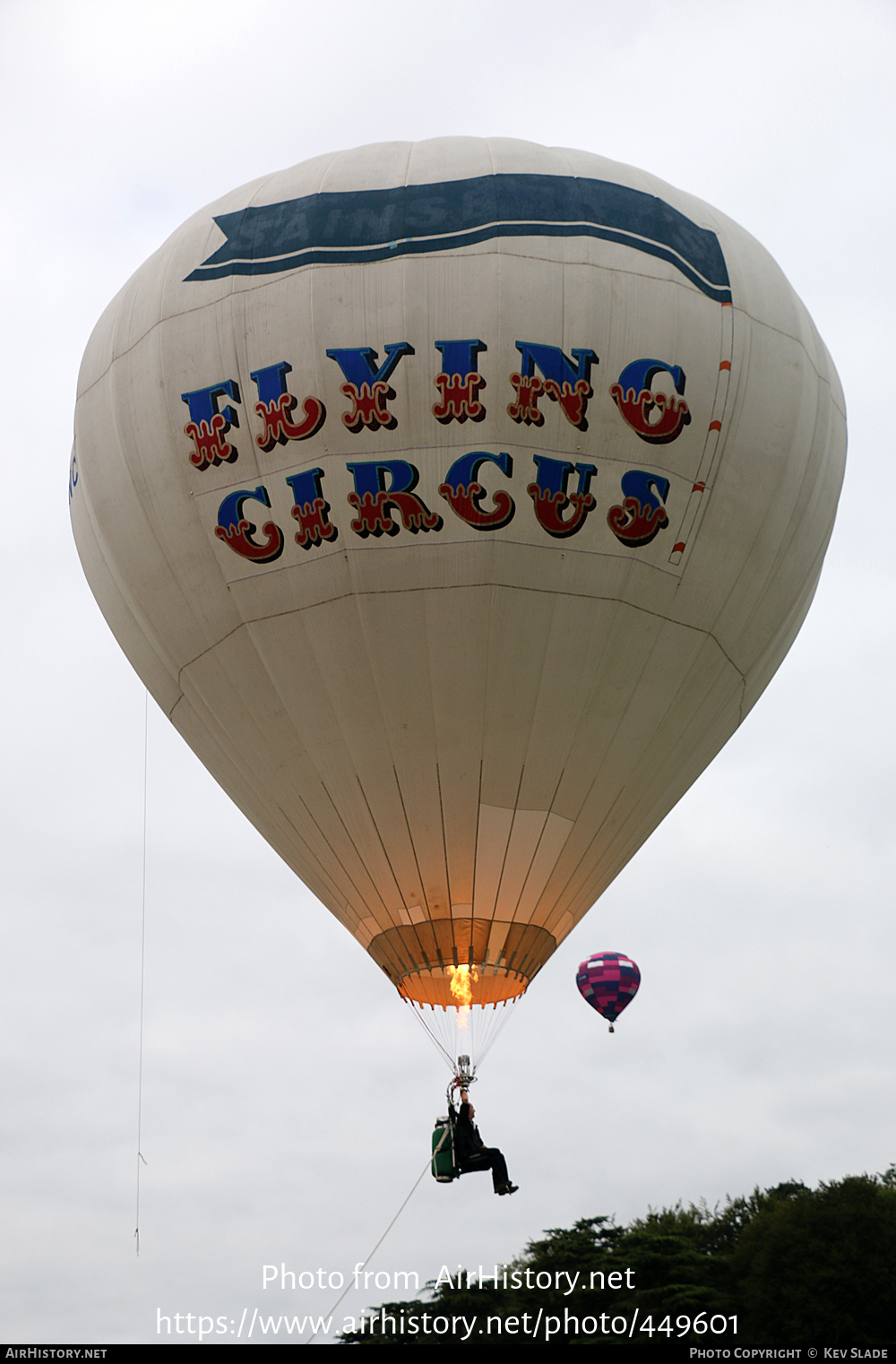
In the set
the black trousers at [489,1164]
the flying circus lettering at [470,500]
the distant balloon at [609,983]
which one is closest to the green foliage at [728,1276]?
the distant balloon at [609,983]

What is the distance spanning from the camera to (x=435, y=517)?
39.6 feet

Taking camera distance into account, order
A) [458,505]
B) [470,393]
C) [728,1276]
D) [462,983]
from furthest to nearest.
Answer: [728,1276]
[462,983]
[458,505]
[470,393]

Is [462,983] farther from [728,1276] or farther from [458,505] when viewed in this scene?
[728,1276]

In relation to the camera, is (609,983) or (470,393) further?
(609,983)

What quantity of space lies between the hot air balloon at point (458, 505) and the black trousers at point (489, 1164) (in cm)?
123

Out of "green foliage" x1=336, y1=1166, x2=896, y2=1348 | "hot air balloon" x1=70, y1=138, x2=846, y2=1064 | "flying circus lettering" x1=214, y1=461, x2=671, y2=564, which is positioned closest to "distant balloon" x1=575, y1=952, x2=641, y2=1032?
"green foliage" x1=336, y1=1166, x2=896, y2=1348

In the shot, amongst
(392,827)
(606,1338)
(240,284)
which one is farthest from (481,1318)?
(240,284)

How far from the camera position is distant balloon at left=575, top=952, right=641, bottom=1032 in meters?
23.3

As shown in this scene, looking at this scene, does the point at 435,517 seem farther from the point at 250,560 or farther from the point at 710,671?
the point at 710,671

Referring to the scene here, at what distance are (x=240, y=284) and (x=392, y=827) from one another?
4.54m

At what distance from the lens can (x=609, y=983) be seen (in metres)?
23.3

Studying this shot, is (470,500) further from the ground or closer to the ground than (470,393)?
closer to the ground

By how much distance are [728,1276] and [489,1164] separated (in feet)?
40.0

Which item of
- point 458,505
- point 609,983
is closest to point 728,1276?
point 609,983
